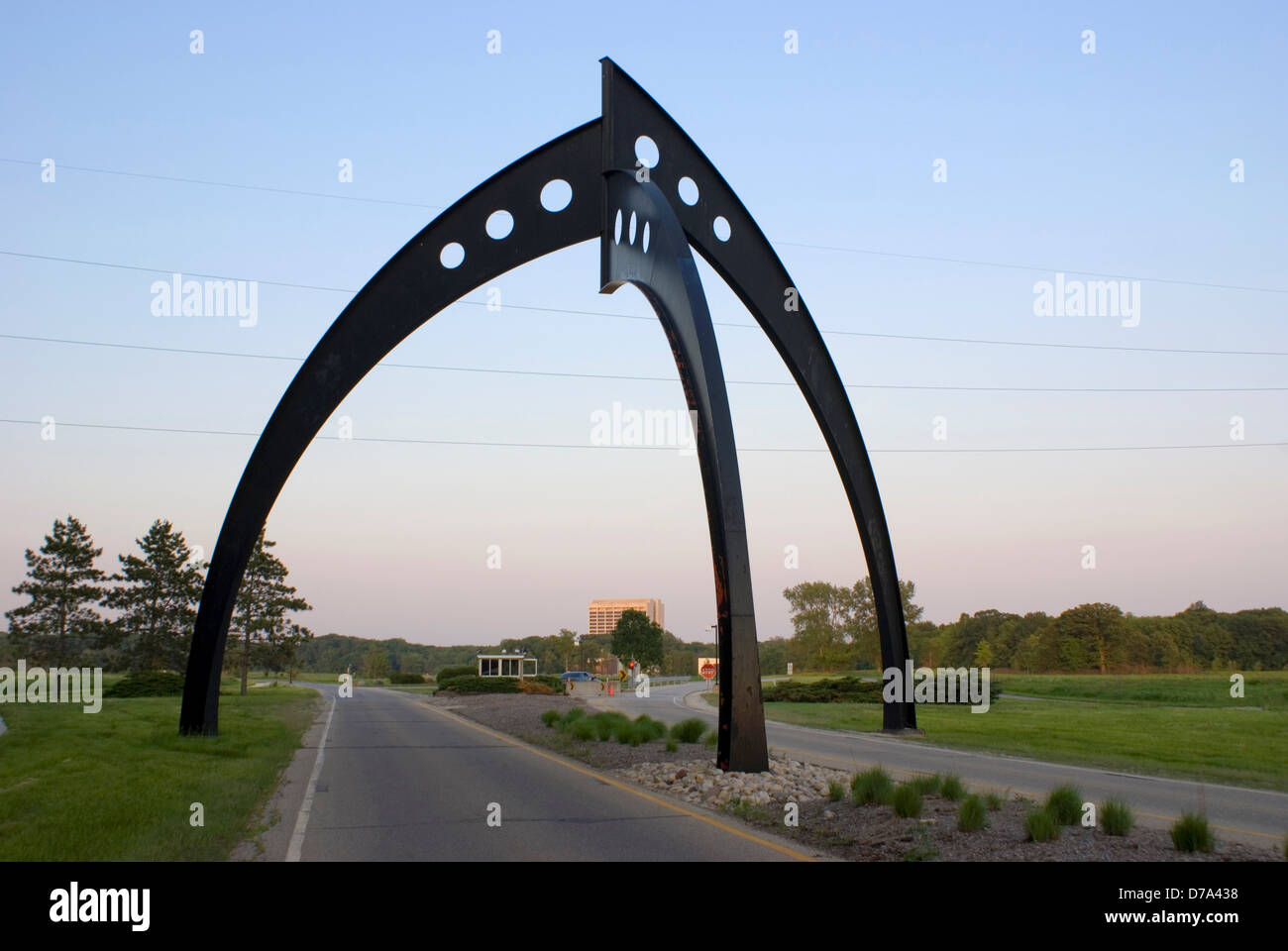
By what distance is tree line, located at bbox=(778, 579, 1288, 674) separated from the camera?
2901 inches

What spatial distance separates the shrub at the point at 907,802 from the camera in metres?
10.0

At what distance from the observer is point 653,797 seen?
41.5 ft

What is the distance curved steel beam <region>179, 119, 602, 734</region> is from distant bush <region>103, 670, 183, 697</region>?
29.3 meters

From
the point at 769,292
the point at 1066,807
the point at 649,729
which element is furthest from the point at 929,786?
the point at 769,292

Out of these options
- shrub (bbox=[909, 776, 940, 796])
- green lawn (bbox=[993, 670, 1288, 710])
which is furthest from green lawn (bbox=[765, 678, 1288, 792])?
shrub (bbox=[909, 776, 940, 796])

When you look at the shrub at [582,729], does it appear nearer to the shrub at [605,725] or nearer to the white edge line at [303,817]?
the shrub at [605,725]

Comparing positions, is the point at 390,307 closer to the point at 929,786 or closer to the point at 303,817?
the point at 303,817

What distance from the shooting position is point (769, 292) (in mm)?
21062

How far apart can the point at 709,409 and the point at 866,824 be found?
7470 mm

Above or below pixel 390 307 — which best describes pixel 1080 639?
below

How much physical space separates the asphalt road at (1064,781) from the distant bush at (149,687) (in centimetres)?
3490

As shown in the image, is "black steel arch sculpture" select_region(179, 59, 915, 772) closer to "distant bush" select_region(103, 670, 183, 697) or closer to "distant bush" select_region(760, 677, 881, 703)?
"distant bush" select_region(760, 677, 881, 703)

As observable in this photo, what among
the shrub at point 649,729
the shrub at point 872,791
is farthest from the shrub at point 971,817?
the shrub at point 649,729
